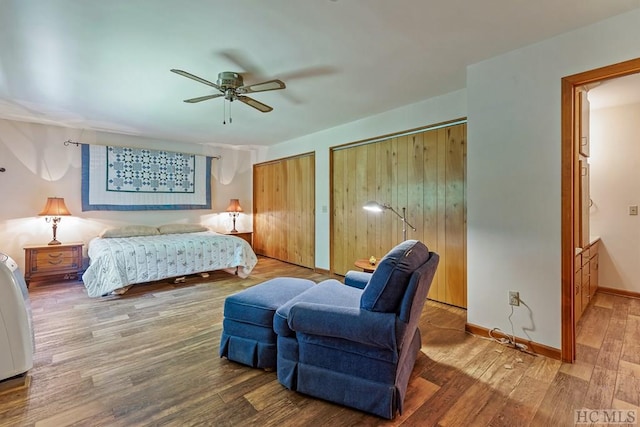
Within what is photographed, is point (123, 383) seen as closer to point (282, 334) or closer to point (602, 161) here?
point (282, 334)

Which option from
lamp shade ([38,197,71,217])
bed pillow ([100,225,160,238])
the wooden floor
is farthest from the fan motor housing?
lamp shade ([38,197,71,217])

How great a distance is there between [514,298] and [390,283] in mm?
1451

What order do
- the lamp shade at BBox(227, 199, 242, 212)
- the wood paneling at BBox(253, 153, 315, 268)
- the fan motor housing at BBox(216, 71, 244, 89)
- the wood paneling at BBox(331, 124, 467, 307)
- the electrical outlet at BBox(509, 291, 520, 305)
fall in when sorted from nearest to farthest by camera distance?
the electrical outlet at BBox(509, 291, 520, 305) → the fan motor housing at BBox(216, 71, 244, 89) → the wood paneling at BBox(331, 124, 467, 307) → the wood paneling at BBox(253, 153, 315, 268) → the lamp shade at BBox(227, 199, 242, 212)

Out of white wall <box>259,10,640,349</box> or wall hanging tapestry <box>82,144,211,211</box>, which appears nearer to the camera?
white wall <box>259,10,640,349</box>

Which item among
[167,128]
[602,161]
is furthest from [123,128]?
[602,161]

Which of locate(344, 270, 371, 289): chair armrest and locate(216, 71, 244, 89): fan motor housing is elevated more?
locate(216, 71, 244, 89): fan motor housing

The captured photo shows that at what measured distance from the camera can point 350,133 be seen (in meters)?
4.22

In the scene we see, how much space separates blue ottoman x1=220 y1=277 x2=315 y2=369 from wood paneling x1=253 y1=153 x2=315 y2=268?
284 centimetres

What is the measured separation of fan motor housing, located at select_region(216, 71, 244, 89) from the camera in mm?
2578

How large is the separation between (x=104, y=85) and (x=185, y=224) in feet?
9.68

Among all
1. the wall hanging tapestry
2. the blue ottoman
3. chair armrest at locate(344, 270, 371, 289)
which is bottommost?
the blue ottoman

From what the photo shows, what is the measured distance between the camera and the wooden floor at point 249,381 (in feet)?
5.10

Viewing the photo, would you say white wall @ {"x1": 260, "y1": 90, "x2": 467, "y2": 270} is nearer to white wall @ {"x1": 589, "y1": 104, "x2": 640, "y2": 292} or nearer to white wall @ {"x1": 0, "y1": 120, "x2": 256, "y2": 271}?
white wall @ {"x1": 589, "y1": 104, "x2": 640, "y2": 292}

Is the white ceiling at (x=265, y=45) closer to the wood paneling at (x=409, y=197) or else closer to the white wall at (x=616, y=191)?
the wood paneling at (x=409, y=197)
